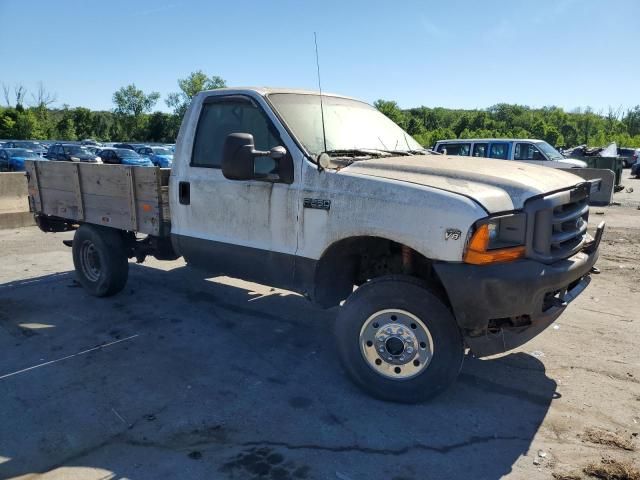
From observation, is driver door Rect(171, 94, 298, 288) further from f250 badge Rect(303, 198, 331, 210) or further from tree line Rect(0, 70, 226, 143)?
tree line Rect(0, 70, 226, 143)

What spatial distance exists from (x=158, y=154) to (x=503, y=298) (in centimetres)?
3166

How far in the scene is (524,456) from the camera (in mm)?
2988

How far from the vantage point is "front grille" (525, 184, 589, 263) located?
3170 mm

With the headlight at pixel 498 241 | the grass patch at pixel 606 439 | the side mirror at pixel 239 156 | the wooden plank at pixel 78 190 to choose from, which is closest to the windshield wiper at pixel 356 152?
the side mirror at pixel 239 156

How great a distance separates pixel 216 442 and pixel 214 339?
1.75 meters

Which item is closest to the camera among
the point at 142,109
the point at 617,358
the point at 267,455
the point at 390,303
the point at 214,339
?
the point at 267,455

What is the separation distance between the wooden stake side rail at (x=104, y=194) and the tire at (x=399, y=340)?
2.50 meters

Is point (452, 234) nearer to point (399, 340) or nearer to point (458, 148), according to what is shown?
point (399, 340)

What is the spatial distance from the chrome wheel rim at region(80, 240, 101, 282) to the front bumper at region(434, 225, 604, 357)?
4486 millimetres

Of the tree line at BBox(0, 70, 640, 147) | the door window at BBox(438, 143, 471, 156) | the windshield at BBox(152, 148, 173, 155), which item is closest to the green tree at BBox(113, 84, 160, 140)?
the tree line at BBox(0, 70, 640, 147)

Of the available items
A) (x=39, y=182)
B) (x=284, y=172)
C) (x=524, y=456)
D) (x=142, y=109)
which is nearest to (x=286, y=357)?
(x=284, y=172)

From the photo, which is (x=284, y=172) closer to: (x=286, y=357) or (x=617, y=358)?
(x=286, y=357)

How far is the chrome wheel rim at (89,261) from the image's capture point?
6.04 m

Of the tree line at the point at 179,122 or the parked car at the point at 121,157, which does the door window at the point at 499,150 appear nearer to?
the parked car at the point at 121,157
